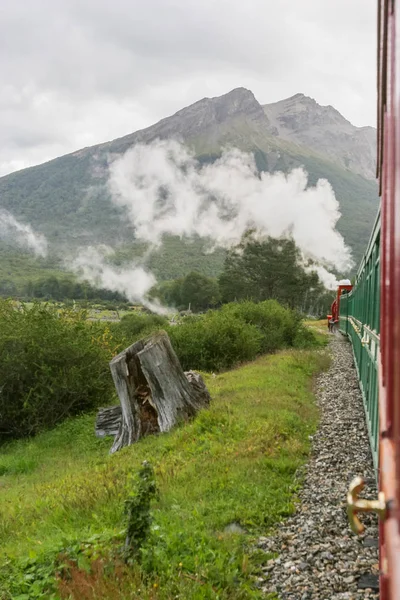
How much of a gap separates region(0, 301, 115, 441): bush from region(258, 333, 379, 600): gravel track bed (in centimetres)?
817

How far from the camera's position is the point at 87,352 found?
15.4 meters

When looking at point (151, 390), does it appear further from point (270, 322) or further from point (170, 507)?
point (270, 322)

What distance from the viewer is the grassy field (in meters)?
4.23

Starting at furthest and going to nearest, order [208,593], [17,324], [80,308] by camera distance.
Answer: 1. [80,308]
2. [17,324]
3. [208,593]

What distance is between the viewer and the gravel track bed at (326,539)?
4.23 metres

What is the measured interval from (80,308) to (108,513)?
1466cm

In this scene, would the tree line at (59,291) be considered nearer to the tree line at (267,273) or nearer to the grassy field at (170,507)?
the tree line at (267,273)

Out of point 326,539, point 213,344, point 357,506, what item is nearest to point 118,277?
point 213,344

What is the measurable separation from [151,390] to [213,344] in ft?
35.5

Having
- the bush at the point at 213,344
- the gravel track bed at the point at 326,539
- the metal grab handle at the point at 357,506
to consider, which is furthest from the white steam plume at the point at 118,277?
the metal grab handle at the point at 357,506

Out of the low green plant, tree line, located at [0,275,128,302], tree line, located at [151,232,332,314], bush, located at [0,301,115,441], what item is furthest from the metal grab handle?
tree line, located at [0,275,128,302]

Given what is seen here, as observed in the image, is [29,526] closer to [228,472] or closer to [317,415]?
[228,472]

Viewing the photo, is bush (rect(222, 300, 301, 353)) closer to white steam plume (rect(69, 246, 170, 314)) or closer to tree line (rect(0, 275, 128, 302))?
white steam plume (rect(69, 246, 170, 314))

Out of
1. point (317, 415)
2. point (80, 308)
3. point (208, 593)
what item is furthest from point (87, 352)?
point (208, 593)
